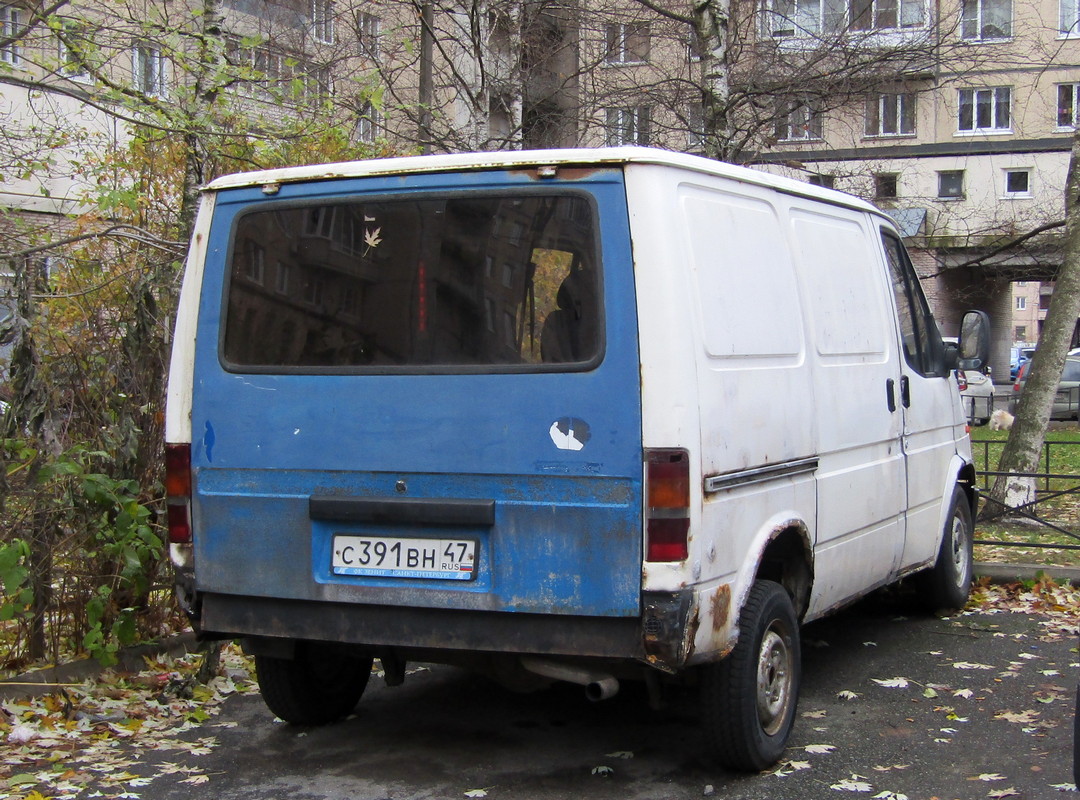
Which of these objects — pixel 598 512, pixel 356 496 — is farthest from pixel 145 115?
pixel 598 512

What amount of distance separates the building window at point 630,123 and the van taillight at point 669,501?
1132 cm

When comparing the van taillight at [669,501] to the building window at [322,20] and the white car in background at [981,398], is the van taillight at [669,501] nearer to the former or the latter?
the building window at [322,20]

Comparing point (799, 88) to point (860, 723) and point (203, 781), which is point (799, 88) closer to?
point (860, 723)

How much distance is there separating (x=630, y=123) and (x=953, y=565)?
944 cm

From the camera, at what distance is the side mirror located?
280 inches

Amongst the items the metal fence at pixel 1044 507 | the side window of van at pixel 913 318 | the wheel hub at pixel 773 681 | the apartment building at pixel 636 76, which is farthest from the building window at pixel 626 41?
the wheel hub at pixel 773 681

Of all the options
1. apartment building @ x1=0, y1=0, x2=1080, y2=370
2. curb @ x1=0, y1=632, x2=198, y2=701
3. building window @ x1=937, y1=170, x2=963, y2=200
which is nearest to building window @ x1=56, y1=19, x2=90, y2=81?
apartment building @ x1=0, y1=0, x2=1080, y2=370

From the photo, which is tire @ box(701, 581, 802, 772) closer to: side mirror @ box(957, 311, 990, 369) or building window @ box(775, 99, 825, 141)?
side mirror @ box(957, 311, 990, 369)

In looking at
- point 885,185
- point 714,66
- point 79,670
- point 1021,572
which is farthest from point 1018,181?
point 79,670

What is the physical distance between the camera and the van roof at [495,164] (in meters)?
4.39

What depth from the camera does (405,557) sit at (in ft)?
15.0

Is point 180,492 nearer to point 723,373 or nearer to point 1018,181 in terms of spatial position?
point 723,373

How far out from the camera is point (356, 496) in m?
4.63

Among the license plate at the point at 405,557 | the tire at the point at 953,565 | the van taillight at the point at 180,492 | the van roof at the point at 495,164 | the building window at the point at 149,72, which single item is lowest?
the tire at the point at 953,565
